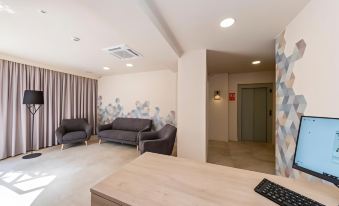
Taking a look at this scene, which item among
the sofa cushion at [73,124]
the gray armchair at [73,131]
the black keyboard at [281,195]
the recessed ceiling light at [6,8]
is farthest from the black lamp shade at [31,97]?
the black keyboard at [281,195]

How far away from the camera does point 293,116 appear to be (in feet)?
5.79

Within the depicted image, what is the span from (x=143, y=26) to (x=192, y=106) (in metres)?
1.70

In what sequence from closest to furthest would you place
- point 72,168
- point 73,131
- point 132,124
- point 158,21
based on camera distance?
1. point 158,21
2. point 72,168
3. point 73,131
4. point 132,124

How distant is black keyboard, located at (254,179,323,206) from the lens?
2.31ft

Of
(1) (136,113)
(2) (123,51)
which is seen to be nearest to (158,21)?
(2) (123,51)

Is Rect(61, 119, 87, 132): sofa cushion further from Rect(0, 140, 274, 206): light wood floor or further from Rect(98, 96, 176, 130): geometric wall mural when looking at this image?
Rect(98, 96, 176, 130): geometric wall mural

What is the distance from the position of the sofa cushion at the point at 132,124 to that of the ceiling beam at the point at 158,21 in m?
2.59

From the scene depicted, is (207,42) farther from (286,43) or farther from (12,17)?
(12,17)

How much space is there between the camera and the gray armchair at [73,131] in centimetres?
379

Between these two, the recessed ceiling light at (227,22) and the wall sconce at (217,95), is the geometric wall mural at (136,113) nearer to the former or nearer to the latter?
the wall sconce at (217,95)

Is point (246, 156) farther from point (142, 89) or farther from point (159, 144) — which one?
point (142, 89)

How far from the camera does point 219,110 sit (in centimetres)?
502

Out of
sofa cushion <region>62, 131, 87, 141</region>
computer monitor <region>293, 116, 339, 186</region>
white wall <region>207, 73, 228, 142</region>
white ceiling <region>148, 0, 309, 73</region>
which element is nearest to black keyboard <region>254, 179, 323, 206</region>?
computer monitor <region>293, 116, 339, 186</region>

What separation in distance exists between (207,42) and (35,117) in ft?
15.0
